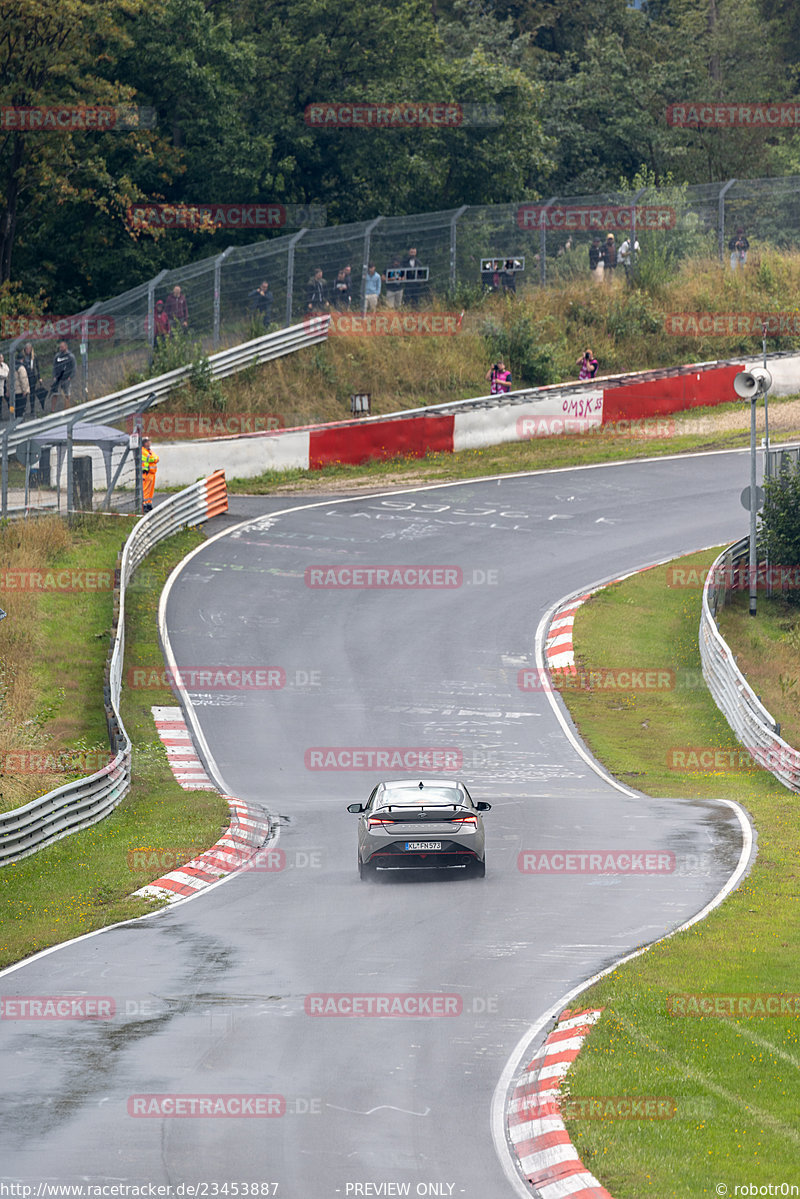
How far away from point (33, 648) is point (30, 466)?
800 centimetres


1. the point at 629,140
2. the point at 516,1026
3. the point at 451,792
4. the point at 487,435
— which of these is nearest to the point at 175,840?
the point at 451,792

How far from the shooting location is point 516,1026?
43.1 ft

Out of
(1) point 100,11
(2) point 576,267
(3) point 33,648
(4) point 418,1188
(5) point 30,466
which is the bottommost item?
(4) point 418,1188

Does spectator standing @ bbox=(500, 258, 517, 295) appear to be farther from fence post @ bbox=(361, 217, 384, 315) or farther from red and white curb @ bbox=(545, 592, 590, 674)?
red and white curb @ bbox=(545, 592, 590, 674)

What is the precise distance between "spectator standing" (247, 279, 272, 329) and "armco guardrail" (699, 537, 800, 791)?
58.4ft

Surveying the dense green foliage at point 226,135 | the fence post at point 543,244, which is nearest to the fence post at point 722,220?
the dense green foliage at point 226,135

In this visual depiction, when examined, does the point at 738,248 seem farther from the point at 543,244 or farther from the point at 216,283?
the point at 216,283

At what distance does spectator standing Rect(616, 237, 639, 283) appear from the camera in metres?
54.9

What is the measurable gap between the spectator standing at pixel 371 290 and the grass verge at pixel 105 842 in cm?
2083

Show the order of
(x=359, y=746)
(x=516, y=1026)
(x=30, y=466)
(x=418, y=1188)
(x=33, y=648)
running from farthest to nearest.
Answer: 1. (x=30, y=466)
2. (x=33, y=648)
3. (x=359, y=746)
4. (x=516, y=1026)
5. (x=418, y=1188)

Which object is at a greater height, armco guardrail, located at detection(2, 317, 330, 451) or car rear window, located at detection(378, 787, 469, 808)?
armco guardrail, located at detection(2, 317, 330, 451)

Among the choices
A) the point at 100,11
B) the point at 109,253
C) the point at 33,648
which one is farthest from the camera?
the point at 109,253

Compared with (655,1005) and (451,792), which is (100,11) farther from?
(655,1005)

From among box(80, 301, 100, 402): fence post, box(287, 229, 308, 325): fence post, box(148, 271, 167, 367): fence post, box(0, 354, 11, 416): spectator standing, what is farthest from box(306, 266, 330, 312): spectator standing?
box(0, 354, 11, 416): spectator standing
